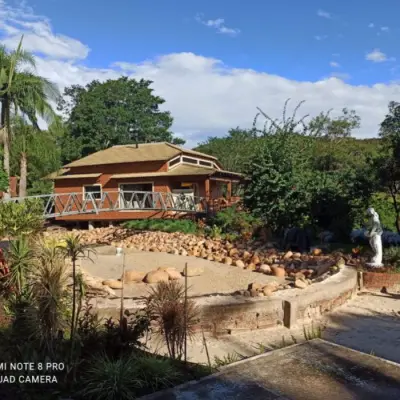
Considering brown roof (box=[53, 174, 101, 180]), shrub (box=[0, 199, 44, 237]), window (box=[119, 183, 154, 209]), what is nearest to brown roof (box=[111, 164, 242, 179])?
window (box=[119, 183, 154, 209])

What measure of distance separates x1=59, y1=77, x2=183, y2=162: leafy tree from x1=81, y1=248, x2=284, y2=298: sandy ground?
68.4 feet

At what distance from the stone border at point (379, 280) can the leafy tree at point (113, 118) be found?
27913mm

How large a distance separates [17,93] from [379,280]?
53.4ft

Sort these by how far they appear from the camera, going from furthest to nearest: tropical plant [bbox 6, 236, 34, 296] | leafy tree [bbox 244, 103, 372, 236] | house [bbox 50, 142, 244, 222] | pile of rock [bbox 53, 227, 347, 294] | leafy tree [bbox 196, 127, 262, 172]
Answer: leafy tree [bbox 196, 127, 262, 172]
house [bbox 50, 142, 244, 222]
leafy tree [bbox 244, 103, 372, 236]
pile of rock [bbox 53, 227, 347, 294]
tropical plant [bbox 6, 236, 34, 296]

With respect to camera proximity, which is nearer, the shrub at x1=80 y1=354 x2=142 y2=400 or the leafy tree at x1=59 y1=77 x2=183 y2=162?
the shrub at x1=80 y1=354 x2=142 y2=400

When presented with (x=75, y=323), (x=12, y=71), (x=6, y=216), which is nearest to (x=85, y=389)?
(x=75, y=323)

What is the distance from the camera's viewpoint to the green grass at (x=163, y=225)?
685 inches

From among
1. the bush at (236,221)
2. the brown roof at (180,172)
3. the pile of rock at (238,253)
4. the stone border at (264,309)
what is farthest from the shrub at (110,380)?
the brown roof at (180,172)

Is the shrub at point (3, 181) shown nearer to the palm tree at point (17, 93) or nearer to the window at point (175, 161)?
the palm tree at point (17, 93)

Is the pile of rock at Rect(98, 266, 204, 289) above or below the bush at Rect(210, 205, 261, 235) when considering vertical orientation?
below

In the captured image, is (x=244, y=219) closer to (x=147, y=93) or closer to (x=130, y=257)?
(x=130, y=257)

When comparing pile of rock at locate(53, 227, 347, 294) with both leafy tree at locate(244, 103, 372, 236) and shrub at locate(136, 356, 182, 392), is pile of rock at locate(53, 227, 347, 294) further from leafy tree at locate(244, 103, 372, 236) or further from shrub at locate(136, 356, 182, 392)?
shrub at locate(136, 356, 182, 392)

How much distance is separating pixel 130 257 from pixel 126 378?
10398 mm

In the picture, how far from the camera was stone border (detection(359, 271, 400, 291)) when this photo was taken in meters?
8.88
